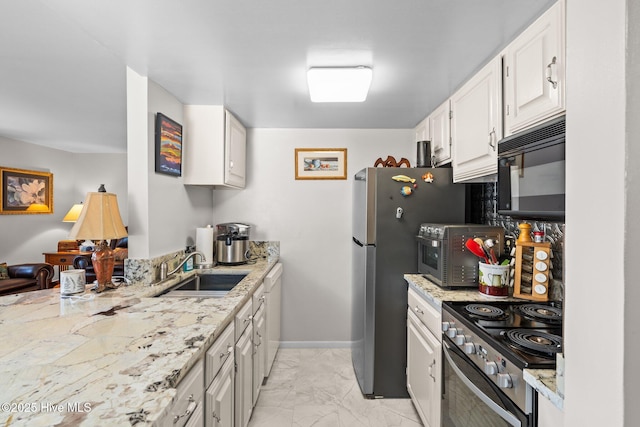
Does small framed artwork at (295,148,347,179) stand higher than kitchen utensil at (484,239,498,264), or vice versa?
small framed artwork at (295,148,347,179)

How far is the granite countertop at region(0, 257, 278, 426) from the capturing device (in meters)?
0.76

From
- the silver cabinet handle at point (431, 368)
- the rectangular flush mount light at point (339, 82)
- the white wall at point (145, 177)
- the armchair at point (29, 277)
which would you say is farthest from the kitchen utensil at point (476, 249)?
the armchair at point (29, 277)

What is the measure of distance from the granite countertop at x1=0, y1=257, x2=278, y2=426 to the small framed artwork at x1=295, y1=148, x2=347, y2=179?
1701 millimetres

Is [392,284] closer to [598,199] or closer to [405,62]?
[405,62]

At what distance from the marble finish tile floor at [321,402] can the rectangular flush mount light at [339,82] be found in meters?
2.09

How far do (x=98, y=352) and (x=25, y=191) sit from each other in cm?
508

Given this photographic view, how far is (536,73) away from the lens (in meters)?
1.38

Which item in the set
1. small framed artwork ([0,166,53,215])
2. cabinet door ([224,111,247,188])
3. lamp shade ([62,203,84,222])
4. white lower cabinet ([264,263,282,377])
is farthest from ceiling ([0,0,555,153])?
lamp shade ([62,203,84,222])

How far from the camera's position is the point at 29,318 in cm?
136

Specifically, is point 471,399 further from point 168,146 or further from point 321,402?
point 168,146

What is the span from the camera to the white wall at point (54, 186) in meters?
4.51

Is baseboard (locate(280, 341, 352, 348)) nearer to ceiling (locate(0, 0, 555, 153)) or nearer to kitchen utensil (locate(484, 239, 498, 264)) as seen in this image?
kitchen utensil (locate(484, 239, 498, 264))

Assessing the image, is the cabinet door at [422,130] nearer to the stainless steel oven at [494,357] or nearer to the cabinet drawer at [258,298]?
the stainless steel oven at [494,357]

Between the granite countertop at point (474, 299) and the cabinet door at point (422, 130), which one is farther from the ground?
the cabinet door at point (422, 130)
